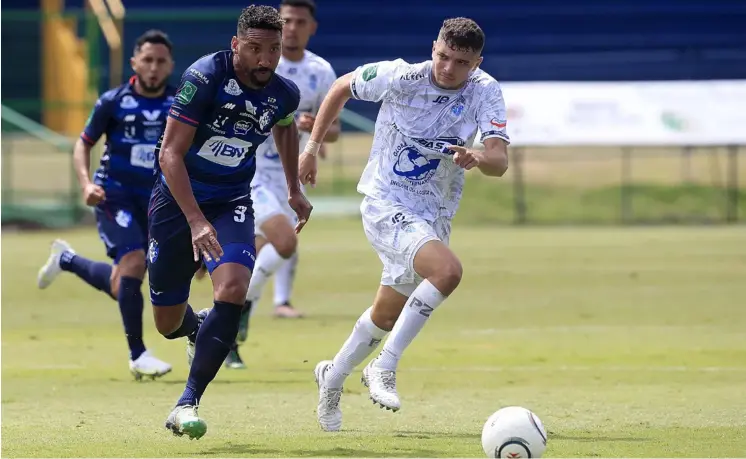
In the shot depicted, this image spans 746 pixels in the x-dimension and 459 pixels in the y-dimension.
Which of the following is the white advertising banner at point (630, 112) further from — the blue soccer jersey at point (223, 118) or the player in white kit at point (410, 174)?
the blue soccer jersey at point (223, 118)

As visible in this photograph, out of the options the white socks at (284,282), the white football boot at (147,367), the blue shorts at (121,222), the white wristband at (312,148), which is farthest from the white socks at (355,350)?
the white socks at (284,282)

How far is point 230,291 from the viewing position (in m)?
7.11

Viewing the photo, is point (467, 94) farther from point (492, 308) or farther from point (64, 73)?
point (64, 73)

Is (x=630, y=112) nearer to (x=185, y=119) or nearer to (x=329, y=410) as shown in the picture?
(x=329, y=410)

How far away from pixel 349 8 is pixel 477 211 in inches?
395

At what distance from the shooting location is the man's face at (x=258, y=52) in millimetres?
7154

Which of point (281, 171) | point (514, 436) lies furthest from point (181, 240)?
point (281, 171)

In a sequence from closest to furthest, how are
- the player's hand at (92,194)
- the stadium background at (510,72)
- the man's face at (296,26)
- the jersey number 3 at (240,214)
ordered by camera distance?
the jersey number 3 at (240,214) → the player's hand at (92,194) → the man's face at (296,26) → the stadium background at (510,72)

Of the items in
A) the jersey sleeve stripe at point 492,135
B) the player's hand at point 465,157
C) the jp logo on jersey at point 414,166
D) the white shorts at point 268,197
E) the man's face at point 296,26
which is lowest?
the white shorts at point 268,197

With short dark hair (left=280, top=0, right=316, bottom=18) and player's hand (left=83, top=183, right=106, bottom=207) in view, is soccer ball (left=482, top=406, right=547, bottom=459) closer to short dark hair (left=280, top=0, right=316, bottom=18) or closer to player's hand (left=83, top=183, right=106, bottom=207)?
player's hand (left=83, top=183, right=106, bottom=207)

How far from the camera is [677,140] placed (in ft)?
79.7

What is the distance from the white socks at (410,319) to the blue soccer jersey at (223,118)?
43.6 inches

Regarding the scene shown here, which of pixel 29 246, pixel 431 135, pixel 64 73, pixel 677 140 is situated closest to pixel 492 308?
pixel 431 135

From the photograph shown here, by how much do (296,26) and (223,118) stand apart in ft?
14.7
